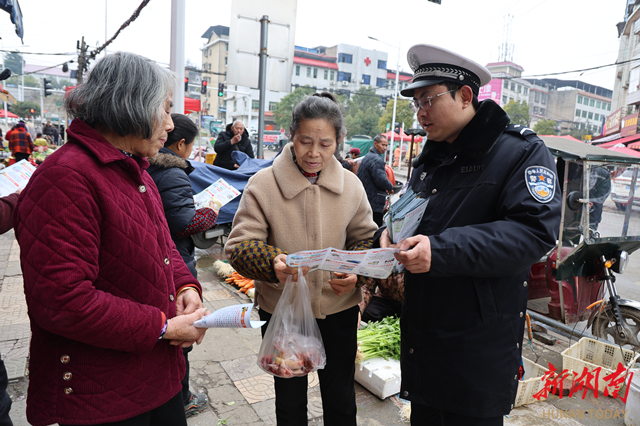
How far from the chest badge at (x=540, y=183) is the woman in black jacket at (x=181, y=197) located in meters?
2.03

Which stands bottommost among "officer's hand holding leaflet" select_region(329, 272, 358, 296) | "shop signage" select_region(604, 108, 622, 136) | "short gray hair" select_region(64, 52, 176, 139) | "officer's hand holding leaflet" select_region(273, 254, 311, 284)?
"officer's hand holding leaflet" select_region(329, 272, 358, 296)

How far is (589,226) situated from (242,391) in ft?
10.8

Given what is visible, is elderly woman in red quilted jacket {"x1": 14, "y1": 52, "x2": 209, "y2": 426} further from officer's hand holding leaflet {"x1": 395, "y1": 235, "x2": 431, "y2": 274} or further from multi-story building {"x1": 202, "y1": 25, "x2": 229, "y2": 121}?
multi-story building {"x1": 202, "y1": 25, "x2": 229, "y2": 121}

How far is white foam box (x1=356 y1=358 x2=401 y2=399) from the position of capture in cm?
303

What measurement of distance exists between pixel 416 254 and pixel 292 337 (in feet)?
2.65

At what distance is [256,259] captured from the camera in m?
1.87

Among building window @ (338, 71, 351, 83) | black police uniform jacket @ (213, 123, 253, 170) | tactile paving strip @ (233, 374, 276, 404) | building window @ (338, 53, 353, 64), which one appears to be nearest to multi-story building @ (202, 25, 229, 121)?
building window @ (338, 53, 353, 64)

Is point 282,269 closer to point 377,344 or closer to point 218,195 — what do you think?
point 377,344

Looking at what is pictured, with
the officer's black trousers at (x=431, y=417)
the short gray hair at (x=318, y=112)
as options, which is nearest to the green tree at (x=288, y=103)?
the short gray hair at (x=318, y=112)

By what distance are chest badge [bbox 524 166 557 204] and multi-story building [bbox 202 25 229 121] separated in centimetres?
7485

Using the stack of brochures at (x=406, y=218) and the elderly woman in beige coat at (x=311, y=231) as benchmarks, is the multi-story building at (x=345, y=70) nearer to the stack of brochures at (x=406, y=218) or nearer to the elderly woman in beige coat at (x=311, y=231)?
the elderly woman in beige coat at (x=311, y=231)

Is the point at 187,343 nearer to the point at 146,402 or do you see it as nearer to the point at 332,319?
the point at 146,402

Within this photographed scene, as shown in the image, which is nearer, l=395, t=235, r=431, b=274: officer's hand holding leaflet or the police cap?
l=395, t=235, r=431, b=274: officer's hand holding leaflet

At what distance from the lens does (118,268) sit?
4.21 feet
